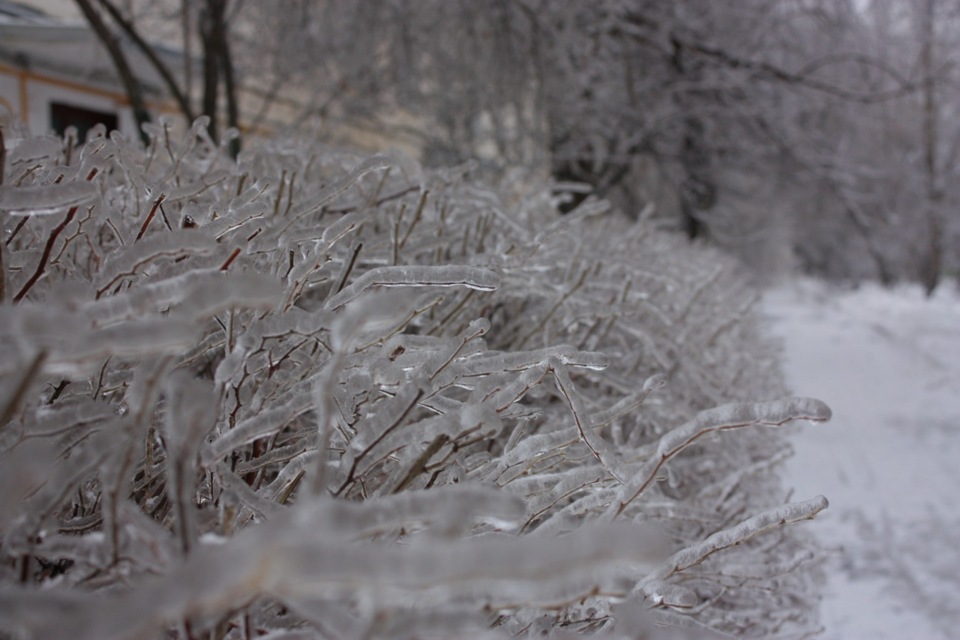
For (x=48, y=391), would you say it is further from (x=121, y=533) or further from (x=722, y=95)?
(x=722, y=95)

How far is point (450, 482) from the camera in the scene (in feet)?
3.13

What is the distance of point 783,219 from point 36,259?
690 inches

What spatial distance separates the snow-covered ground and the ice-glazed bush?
3.06ft

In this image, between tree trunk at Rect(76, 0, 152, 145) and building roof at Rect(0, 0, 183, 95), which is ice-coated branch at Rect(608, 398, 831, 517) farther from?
building roof at Rect(0, 0, 183, 95)

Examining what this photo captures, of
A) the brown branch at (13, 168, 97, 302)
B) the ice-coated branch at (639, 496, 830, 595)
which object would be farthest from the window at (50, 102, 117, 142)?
the ice-coated branch at (639, 496, 830, 595)

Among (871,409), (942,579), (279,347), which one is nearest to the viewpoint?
(279,347)

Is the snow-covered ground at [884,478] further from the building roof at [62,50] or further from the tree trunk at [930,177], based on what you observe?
the building roof at [62,50]

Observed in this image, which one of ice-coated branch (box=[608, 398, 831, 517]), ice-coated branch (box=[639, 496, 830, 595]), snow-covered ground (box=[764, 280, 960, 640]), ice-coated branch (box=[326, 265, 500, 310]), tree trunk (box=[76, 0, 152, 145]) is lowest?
snow-covered ground (box=[764, 280, 960, 640])

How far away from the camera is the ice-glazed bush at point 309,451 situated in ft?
1.51

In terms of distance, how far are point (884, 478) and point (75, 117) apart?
9456mm

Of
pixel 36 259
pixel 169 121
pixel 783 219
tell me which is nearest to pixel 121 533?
pixel 36 259

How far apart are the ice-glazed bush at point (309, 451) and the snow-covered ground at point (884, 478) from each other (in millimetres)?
931

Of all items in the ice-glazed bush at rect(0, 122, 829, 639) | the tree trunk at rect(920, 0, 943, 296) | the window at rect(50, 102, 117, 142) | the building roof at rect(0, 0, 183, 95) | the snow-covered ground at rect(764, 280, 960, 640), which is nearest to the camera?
the ice-glazed bush at rect(0, 122, 829, 639)

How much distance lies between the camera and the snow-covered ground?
2.48 metres
